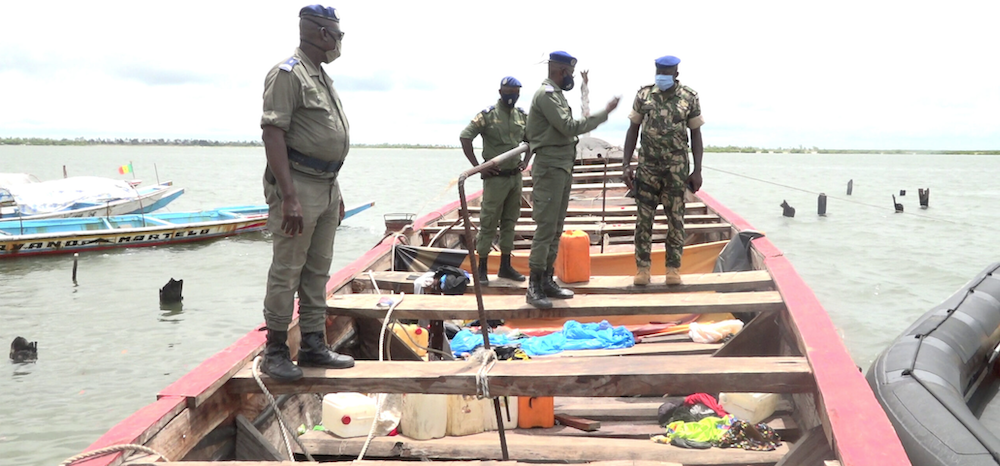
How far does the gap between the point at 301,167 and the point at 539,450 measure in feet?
6.65

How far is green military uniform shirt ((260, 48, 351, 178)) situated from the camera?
116 inches

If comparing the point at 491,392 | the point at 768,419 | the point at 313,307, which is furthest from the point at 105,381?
the point at 768,419

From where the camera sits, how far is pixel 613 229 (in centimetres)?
891

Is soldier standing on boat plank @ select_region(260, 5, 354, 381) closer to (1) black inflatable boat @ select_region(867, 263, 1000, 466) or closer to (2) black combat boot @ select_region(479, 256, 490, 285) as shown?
(2) black combat boot @ select_region(479, 256, 490, 285)

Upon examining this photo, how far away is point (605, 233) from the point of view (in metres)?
8.70

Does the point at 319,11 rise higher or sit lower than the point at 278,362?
higher

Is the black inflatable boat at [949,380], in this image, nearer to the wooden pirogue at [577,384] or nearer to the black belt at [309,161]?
the wooden pirogue at [577,384]

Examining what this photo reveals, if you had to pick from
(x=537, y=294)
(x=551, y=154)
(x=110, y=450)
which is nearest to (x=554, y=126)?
(x=551, y=154)

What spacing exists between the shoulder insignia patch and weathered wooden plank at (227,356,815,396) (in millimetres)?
1550

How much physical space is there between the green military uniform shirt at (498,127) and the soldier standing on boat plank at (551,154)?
1577mm

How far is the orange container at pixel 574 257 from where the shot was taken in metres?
5.32

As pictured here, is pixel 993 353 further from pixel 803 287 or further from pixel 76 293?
pixel 76 293

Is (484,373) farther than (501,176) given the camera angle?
No

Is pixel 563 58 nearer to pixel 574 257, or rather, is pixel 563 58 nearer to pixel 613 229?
pixel 574 257
